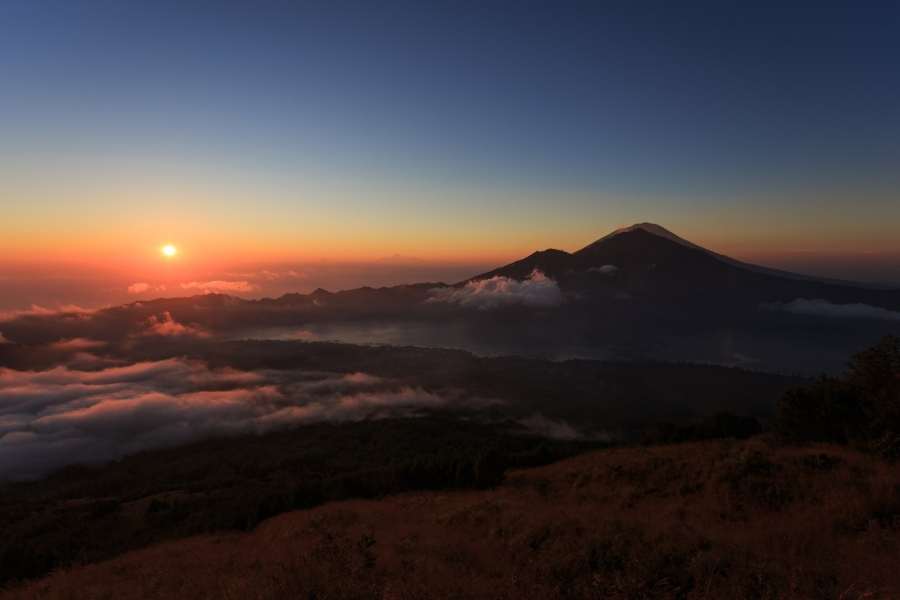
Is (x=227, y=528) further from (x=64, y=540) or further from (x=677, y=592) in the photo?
(x=677, y=592)

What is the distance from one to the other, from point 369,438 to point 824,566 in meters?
129

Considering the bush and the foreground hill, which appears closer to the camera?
the foreground hill

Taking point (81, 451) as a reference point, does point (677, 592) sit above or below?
above

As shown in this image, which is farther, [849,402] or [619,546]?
[849,402]

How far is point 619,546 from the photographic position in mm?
9258

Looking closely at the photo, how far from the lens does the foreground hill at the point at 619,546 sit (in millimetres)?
7777

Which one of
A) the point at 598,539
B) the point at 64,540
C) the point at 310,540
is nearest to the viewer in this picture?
the point at 598,539

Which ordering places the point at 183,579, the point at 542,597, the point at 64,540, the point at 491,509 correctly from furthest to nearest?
1. the point at 64,540
2. the point at 491,509
3. the point at 183,579
4. the point at 542,597

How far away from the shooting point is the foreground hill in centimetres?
778

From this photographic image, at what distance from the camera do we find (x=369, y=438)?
129500mm

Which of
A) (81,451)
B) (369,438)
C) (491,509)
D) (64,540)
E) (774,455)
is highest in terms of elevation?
(774,455)

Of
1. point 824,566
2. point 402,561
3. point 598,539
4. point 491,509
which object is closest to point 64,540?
point 491,509

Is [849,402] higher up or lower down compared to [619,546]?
lower down

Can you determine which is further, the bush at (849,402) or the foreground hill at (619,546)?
the bush at (849,402)
